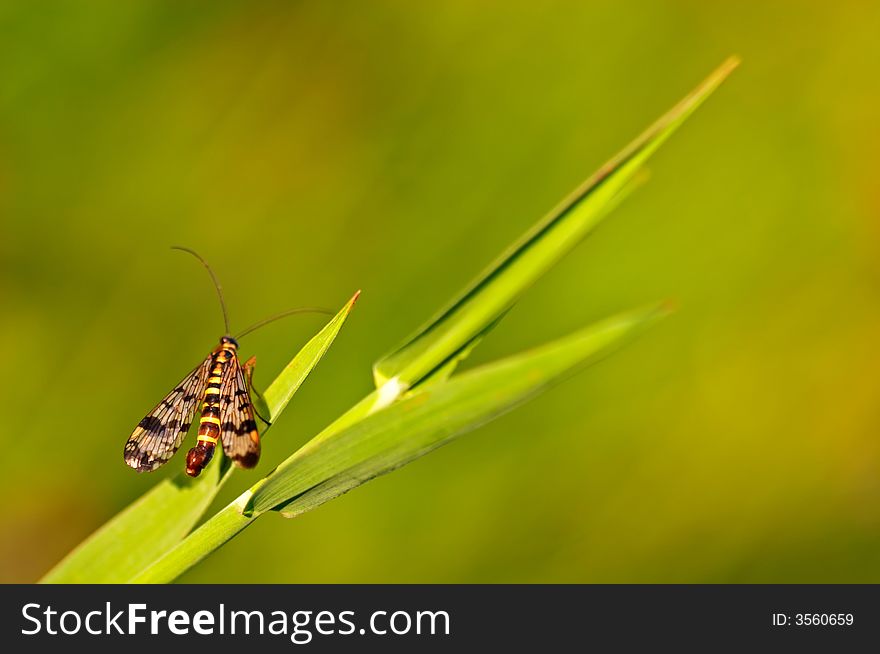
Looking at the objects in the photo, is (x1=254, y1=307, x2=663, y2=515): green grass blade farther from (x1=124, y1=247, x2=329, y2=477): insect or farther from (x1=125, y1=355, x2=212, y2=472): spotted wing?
(x1=125, y1=355, x2=212, y2=472): spotted wing

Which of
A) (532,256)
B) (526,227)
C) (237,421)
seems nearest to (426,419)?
(532,256)

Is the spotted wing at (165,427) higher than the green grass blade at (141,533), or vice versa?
the spotted wing at (165,427)

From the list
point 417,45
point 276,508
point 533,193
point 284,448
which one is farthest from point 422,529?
point 417,45

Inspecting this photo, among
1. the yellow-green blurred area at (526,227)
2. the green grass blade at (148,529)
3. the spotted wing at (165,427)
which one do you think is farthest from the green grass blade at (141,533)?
the yellow-green blurred area at (526,227)

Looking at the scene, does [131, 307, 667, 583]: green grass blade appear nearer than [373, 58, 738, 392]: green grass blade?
Yes

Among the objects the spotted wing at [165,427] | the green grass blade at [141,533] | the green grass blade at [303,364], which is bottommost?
the green grass blade at [141,533]

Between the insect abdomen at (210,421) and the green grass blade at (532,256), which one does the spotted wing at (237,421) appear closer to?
the insect abdomen at (210,421)

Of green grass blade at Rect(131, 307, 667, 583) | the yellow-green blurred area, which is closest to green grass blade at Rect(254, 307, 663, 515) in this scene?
green grass blade at Rect(131, 307, 667, 583)
